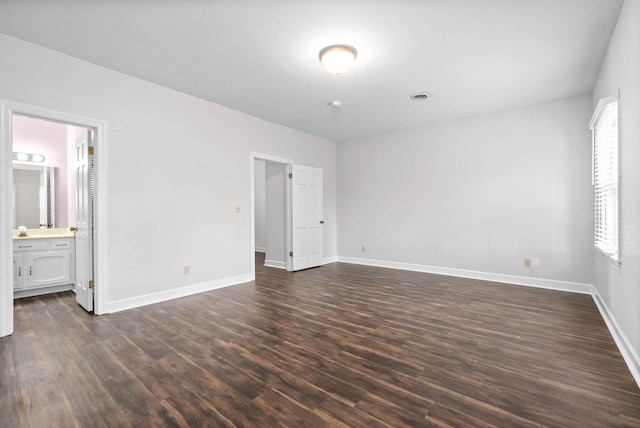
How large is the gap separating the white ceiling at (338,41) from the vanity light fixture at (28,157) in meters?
2.62

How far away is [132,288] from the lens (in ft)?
11.9

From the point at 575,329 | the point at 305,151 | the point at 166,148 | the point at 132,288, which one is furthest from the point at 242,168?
the point at 575,329

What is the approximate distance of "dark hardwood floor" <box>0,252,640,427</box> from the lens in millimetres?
1714

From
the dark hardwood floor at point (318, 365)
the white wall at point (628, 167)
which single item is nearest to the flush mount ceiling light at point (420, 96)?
the white wall at point (628, 167)

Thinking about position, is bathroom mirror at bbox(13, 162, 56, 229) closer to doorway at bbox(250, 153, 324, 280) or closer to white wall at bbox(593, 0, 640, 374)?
doorway at bbox(250, 153, 324, 280)

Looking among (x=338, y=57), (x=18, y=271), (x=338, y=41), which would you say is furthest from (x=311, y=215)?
(x=18, y=271)

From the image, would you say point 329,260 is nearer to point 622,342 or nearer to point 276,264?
point 276,264

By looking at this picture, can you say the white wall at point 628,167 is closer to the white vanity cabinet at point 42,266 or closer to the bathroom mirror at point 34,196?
the white vanity cabinet at point 42,266

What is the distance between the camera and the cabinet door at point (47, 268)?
416 cm

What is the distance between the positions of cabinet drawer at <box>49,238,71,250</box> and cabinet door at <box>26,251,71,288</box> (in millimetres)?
67

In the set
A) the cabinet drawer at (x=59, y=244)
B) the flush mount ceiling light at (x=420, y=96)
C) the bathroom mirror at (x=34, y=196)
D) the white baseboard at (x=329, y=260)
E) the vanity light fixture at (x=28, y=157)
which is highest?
the flush mount ceiling light at (x=420, y=96)

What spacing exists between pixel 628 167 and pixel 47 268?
6732 millimetres

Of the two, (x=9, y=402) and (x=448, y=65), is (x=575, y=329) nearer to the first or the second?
(x=448, y=65)

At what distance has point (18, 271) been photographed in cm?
405
